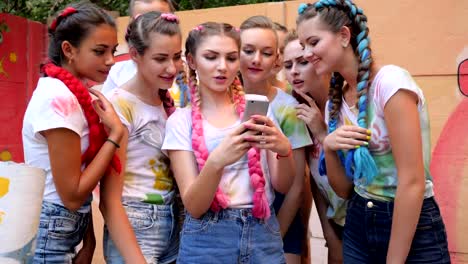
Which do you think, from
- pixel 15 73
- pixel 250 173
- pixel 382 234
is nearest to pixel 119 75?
pixel 250 173

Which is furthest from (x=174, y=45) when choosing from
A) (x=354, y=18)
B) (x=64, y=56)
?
(x=354, y=18)

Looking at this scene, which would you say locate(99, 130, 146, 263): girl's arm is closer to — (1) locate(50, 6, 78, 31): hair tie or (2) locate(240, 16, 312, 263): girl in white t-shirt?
(1) locate(50, 6, 78, 31): hair tie

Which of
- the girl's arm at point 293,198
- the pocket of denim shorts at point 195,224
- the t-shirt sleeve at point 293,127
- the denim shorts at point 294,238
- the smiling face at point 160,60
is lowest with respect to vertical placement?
the denim shorts at point 294,238

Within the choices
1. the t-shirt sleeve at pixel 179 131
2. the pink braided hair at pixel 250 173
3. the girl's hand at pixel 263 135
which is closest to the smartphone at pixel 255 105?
the girl's hand at pixel 263 135

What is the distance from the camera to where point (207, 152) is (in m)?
2.10

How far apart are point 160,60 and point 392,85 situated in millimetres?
959

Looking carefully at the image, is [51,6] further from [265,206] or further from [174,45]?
[265,206]

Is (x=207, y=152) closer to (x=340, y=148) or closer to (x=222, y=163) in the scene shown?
(x=222, y=163)

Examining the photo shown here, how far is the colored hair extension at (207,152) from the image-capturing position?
6.79 feet

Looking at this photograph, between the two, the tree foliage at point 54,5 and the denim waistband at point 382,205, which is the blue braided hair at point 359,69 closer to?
the denim waistband at point 382,205

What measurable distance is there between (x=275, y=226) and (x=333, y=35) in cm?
81

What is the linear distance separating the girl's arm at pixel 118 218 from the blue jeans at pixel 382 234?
846 mm

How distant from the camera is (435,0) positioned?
366 centimetres

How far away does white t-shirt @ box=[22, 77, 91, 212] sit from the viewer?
6.52 ft
